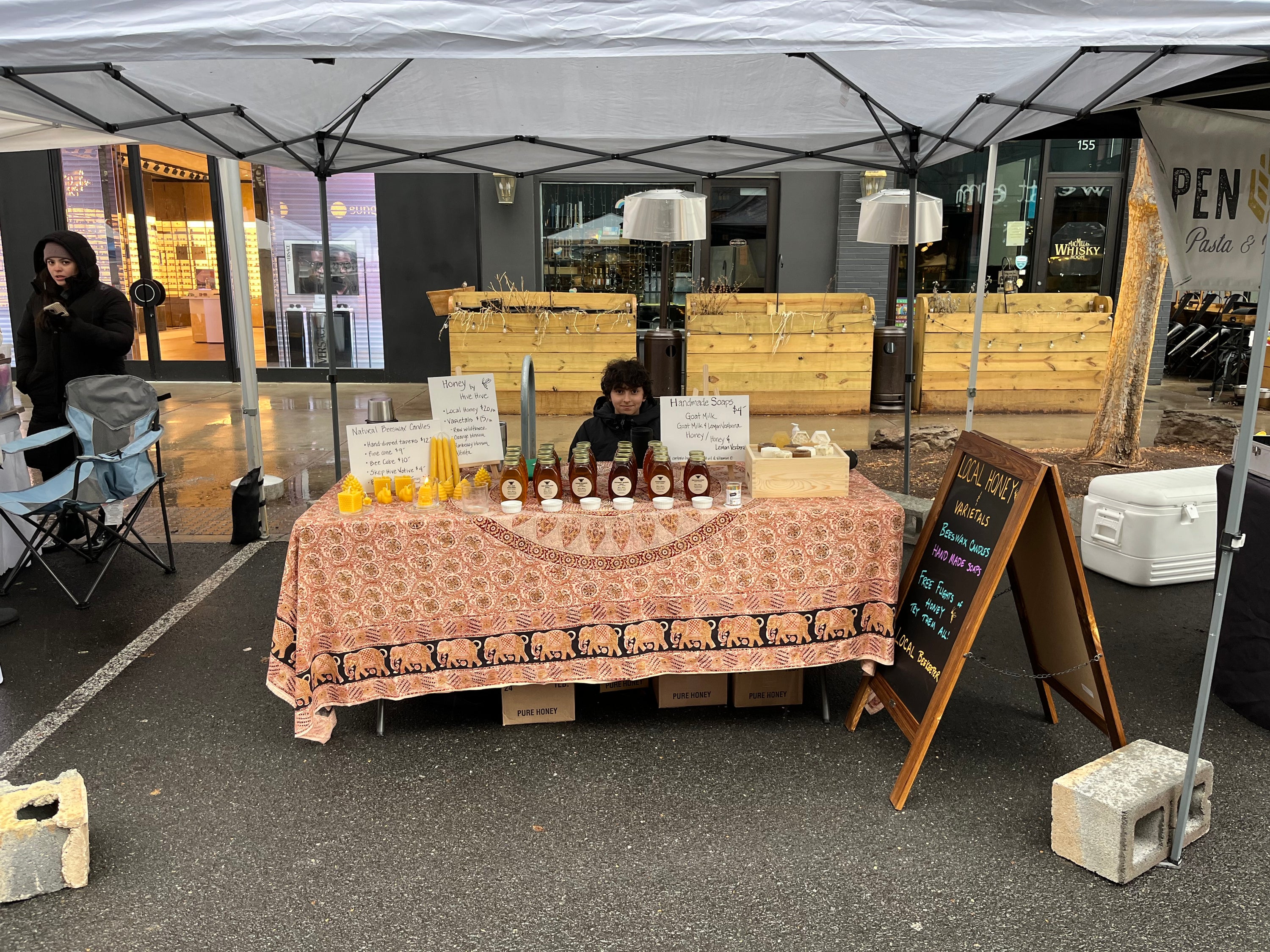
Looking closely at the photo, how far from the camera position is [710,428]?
3.71m

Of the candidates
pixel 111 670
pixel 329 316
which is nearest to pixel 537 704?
pixel 111 670

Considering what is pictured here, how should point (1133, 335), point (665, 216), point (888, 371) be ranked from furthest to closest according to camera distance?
point (888, 371)
point (1133, 335)
point (665, 216)

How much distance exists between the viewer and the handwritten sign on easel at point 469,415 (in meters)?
3.72

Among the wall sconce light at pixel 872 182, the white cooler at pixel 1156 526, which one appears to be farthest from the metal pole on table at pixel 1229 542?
the wall sconce light at pixel 872 182

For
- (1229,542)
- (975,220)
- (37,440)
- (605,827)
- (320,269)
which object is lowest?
(605,827)

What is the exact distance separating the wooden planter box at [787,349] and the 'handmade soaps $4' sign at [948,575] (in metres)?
6.17

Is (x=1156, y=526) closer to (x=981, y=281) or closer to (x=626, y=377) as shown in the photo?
(x=981, y=281)

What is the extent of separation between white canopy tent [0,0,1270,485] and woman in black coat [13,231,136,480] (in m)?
0.91

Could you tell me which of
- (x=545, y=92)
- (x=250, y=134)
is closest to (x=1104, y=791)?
(x=545, y=92)

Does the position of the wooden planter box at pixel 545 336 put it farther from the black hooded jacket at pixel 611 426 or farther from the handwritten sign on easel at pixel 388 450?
the handwritten sign on easel at pixel 388 450

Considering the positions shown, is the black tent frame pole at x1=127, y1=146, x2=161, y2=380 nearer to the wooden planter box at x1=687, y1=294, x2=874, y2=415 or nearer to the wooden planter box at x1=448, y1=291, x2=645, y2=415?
the wooden planter box at x1=448, y1=291, x2=645, y2=415

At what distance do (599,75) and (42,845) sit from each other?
362cm

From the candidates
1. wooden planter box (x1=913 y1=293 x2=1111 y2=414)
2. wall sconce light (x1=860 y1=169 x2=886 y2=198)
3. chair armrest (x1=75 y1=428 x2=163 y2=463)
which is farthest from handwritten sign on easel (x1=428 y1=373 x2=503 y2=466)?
wall sconce light (x1=860 y1=169 x2=886 y2=198)

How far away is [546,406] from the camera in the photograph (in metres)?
9.82
